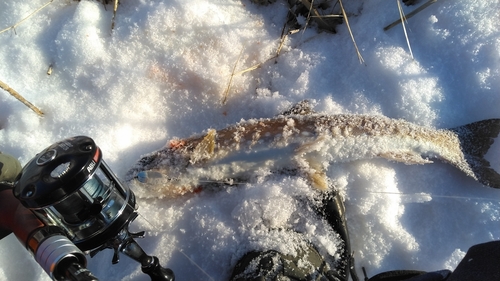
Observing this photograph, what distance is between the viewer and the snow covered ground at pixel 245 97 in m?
2.49

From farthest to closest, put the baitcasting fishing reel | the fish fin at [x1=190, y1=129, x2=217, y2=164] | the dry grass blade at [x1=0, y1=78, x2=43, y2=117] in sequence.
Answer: the dry grass blade at [x1=0, y1=78, x2=43, y2=117]
the fish fin at [x1=190, y1=129, x2=217, y2=164]
the baitcasting fishing reel

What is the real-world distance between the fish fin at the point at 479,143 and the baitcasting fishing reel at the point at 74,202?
2.15m

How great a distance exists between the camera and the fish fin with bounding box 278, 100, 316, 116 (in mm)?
2824

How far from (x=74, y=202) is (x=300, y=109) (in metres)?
1.73

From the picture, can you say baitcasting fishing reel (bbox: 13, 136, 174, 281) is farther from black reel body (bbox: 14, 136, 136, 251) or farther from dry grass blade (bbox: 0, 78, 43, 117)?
dry grass blade (bbox: 0, 78, 43, 117)

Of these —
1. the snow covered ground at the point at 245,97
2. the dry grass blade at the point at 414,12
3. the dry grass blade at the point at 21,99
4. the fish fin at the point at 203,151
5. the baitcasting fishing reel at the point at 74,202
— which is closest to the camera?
the baitcasting fishing reel at the point at 74,202

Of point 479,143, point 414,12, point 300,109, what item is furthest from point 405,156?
point 414,12

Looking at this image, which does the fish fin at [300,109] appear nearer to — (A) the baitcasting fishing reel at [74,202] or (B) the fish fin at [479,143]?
(B) the fish fin at [479,143]

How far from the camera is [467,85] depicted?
110 inches

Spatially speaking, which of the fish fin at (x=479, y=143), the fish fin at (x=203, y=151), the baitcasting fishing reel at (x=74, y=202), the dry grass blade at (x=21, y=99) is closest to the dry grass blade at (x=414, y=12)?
the fish fin at (x=479, y=143)

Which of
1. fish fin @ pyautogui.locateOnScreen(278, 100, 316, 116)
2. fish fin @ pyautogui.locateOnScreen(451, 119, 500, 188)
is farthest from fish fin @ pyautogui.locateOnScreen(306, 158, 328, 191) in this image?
fish fin @ pyautogui.locateOnScreen(451, 119, 500, 188)

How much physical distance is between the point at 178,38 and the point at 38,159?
5.90 feet

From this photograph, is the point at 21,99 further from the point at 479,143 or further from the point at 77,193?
the point at 479,143

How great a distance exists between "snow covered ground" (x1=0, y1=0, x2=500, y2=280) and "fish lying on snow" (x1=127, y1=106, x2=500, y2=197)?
113 millimetres
